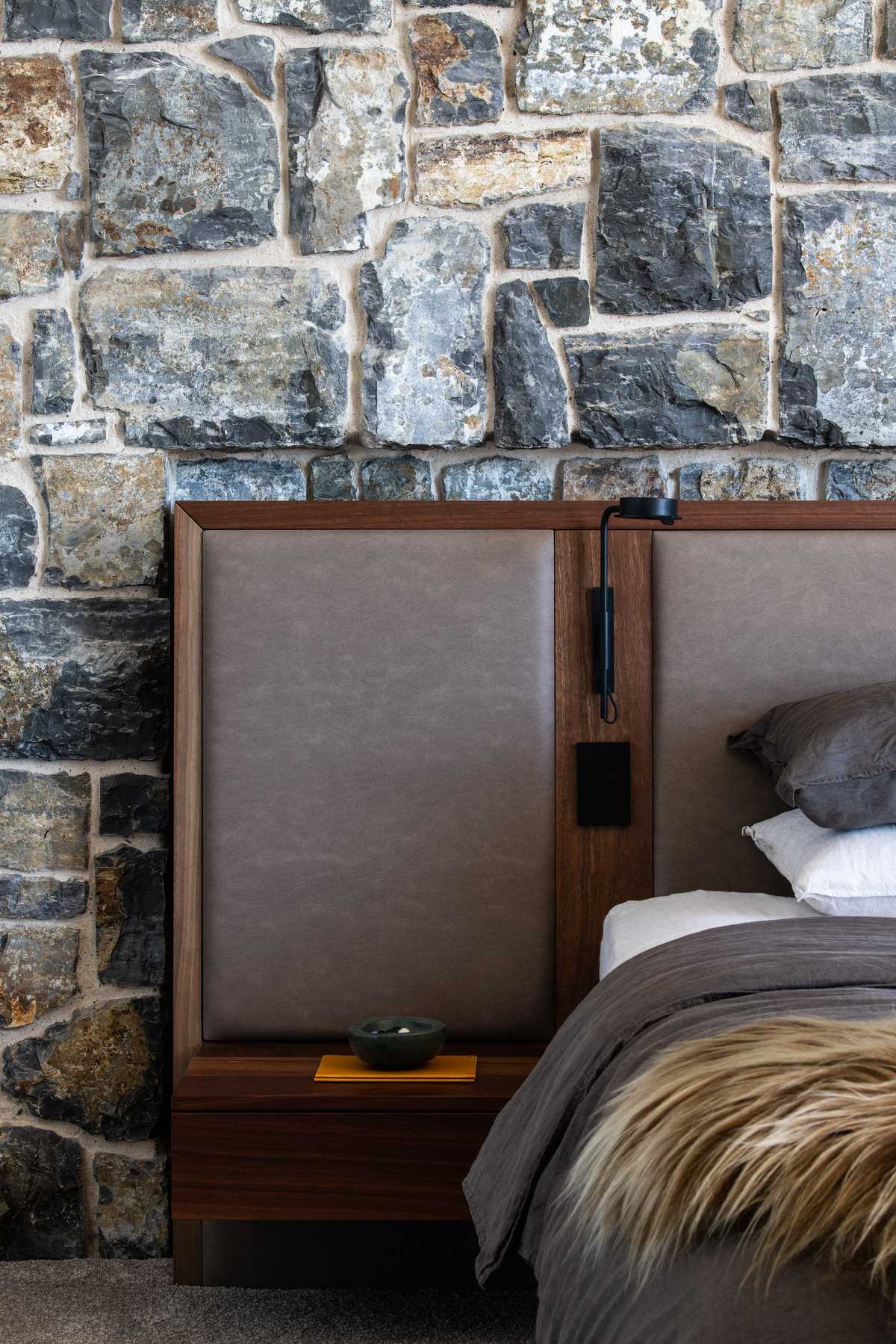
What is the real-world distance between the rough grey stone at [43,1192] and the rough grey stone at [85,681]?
1.62 ft

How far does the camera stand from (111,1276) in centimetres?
203

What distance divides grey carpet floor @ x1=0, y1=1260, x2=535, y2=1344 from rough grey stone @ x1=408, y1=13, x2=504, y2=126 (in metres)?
2.01

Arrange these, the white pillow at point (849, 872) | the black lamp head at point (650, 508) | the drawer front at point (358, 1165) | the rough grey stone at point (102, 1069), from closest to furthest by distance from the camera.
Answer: the white pillow at point (849, 872), the drawer front at point (358, 1165), the black lamp head at point (650, 508), the rough grey stone at point (102, 1069)

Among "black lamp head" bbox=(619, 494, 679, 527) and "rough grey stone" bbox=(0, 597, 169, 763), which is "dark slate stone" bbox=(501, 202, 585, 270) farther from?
"rough grey stone" bbox=(0, 597, 169, 763)

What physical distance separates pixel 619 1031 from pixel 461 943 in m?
0.77

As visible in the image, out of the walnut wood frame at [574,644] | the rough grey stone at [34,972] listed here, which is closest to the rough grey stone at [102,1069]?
the rough grey stone at [34,972]

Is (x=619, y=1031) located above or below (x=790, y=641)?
below

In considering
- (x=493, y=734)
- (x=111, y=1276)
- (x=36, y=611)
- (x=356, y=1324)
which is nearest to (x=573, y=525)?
(x=493, y=734)

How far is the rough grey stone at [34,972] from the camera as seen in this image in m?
2.12

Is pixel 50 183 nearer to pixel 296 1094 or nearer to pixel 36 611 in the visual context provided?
pixel 36 611

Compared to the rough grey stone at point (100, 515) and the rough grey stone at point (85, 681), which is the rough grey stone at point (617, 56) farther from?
the rough grey stone at point (85, 681)

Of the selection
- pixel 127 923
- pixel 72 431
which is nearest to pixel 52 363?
pixel 72 431

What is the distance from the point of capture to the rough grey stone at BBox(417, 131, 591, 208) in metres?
2.16

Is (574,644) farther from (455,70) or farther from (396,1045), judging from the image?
(455,70)
